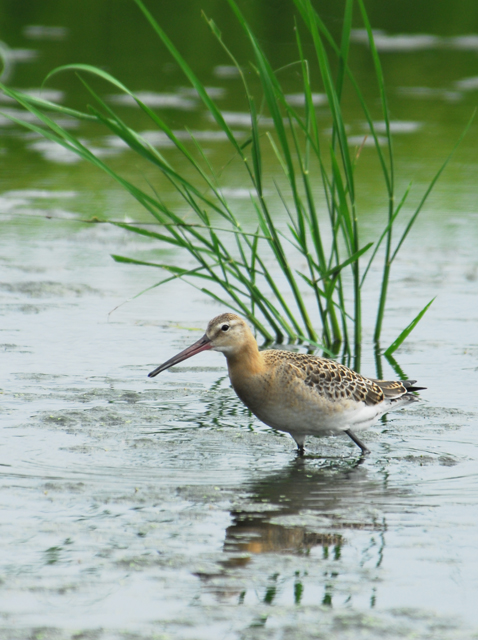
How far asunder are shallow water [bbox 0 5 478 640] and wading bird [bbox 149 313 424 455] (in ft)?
0.61

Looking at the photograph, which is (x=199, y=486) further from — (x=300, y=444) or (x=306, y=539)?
(x=300, y=444)

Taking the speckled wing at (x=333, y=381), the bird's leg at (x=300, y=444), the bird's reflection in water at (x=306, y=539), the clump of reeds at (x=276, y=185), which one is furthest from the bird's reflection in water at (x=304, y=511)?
the clump of reeds at (x=276, y=185)

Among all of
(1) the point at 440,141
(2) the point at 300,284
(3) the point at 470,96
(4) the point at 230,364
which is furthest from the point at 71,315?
(3) the point at 470,96

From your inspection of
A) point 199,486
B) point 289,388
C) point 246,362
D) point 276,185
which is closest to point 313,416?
point 289,388

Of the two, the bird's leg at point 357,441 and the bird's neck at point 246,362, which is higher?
the bird's neck at point 246,362

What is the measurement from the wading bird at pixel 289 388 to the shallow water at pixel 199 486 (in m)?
0.19

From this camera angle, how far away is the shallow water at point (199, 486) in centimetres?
385

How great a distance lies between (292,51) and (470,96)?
3.76 metres

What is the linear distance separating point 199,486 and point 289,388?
0.84m

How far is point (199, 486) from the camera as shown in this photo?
5.13m

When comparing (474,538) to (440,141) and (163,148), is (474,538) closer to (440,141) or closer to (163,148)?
(163,148)

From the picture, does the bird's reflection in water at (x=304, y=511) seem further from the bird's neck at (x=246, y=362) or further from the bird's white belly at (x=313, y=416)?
the bird's neck at (x=246, y=362)

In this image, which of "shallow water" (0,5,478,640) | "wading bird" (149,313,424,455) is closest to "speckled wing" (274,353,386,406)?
"wading bird" (149,313,424,455)

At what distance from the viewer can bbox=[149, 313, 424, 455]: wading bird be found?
5680mm
